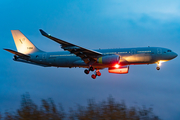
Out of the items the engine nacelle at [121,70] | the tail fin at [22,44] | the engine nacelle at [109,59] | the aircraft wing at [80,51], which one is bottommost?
the engine nacelle at [121,70]

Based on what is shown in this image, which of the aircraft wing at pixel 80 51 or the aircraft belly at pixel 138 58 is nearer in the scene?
the aircraft wing at pixel 80 51

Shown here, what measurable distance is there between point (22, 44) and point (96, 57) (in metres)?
14.4

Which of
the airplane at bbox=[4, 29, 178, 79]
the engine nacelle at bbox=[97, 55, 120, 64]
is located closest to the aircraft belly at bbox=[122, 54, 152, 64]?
the airplane at bbox=[4, 29, 178, 79]

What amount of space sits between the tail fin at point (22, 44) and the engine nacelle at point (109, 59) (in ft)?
41.0

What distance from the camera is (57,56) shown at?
107ft

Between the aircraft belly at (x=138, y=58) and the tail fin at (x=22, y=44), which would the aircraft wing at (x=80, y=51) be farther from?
the tail fin at (x=22, y=44)

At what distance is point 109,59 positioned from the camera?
27938mm

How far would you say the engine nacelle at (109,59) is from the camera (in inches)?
1089

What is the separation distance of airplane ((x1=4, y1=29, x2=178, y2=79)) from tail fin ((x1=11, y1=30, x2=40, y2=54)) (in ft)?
2.32

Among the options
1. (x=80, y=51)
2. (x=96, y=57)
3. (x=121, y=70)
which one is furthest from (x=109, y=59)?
(x=121, y=70)

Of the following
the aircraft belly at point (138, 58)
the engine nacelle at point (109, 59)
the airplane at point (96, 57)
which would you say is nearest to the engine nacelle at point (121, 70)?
the airplane at point (96, 57)

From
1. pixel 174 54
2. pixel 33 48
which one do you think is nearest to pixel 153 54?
pixel 174 54

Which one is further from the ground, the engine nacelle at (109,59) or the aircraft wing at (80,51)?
the aircraft wing at (80,51)

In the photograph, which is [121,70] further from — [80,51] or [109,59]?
[80,51]
